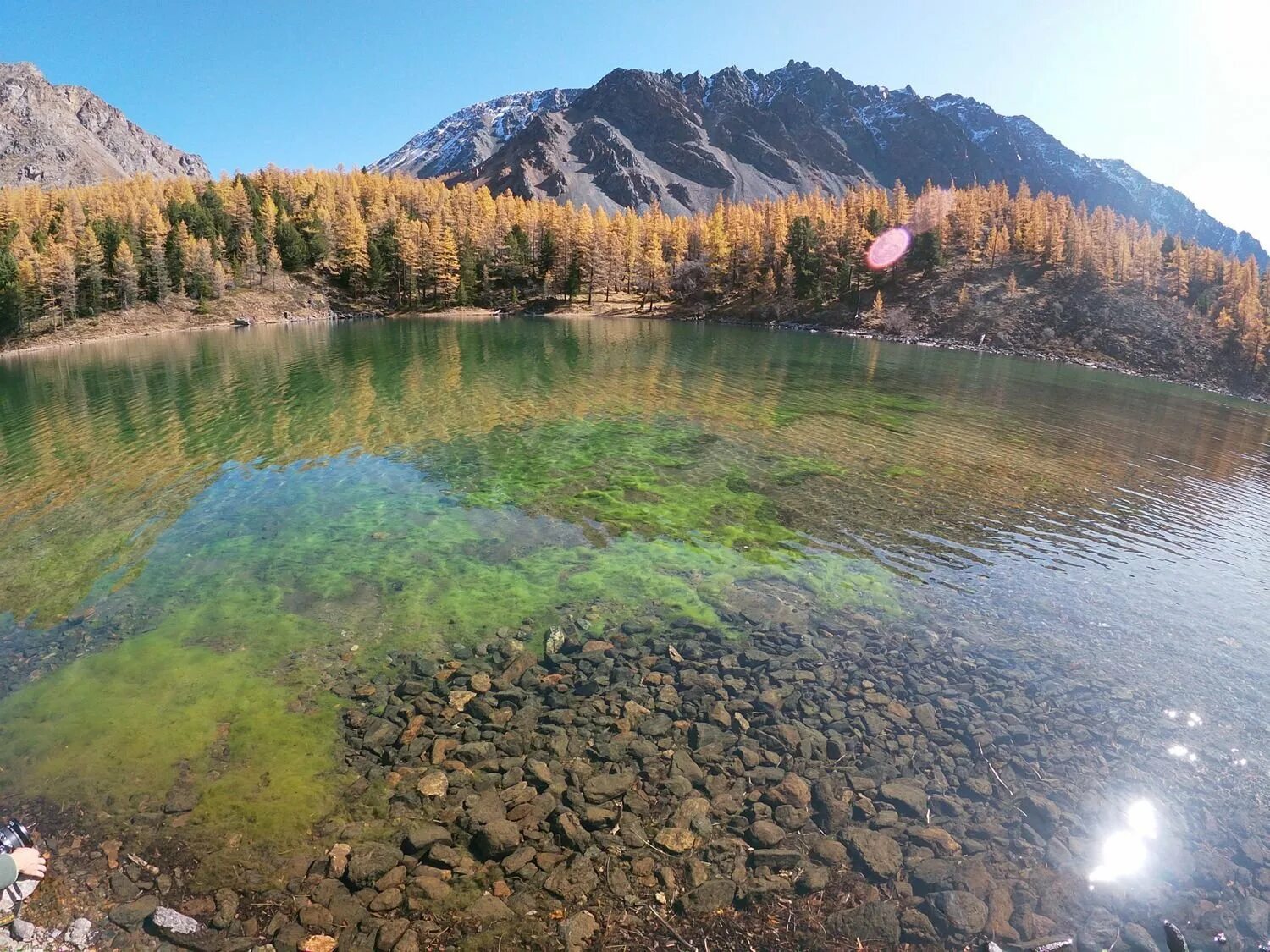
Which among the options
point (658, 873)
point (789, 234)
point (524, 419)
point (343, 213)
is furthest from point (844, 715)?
point (343, 213)

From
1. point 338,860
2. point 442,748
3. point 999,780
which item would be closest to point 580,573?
point 442,748

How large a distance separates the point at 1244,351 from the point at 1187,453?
78252 mm

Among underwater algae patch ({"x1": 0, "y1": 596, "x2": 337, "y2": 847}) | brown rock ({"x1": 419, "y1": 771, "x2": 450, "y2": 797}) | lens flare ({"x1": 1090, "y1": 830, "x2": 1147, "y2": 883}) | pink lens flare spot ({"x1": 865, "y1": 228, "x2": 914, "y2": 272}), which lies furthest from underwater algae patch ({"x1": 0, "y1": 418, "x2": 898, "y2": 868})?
pink lens flare spot ({"x1": 865, "y1": 228, "x2": 914, "y2": 272})

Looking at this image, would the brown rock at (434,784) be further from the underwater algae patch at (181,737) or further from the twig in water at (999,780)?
the twig in water at (999,780)

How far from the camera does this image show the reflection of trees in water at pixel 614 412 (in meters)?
23.3

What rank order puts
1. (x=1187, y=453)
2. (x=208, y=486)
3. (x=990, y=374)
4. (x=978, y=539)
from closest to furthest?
(x=978, y=539) < (x=208, y=486) < (x=1187, y=453) < (x=990, y=374)

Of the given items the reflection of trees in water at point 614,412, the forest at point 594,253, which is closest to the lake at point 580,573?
the reflection of trees in water at point 614,412

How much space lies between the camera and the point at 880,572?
768 inches

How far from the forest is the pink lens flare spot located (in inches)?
90.0

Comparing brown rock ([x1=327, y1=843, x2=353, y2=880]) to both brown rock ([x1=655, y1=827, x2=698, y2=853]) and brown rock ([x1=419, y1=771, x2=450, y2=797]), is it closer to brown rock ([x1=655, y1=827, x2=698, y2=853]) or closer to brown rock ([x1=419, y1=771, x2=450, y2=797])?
brown rock ([x1=419, y1=771, x2=450, y2=797])

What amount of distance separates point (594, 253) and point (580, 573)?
139174 millimetres

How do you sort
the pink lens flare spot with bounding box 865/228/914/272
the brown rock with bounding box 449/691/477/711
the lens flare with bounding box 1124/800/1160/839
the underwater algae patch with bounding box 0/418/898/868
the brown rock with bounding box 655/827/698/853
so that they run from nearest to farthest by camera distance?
the brown rock with bounding box 655/827/698/853
the lens flare with bounding box 1124/800/1160/839
the underwater algae patch with bounding box 0/418/898/868
the brown rock with bounding box 449/691/477/711
the pink lens flare spot with bounding box 865/228/914/272

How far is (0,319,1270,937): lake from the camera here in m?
11.2

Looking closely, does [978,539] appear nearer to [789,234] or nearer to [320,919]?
[320,919]
